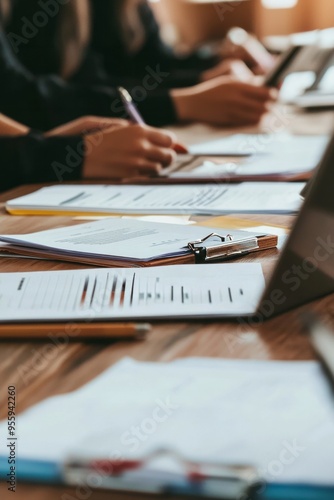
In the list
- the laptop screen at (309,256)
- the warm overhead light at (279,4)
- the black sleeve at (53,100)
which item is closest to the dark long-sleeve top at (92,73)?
the black sleeve at (53,100)

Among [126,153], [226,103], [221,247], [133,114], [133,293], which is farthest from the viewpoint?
[226,103]

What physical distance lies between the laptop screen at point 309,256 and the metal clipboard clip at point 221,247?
138mm

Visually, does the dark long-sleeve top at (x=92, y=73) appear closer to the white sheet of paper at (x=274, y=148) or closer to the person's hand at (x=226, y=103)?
the person's hand at (x=226, y=103)

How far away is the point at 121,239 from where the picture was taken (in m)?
0.85

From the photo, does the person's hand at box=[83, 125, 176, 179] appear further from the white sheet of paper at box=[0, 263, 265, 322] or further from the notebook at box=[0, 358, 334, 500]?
the notebook at box=[0, 358, 334, 500]

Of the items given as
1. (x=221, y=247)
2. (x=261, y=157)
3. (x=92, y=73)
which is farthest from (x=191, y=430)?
(x=92, y=73)

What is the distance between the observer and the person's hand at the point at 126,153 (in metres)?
1.29

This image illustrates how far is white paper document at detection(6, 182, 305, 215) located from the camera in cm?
102

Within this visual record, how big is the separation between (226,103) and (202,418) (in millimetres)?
1505

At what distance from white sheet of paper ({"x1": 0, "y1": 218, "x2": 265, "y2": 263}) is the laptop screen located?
0.57 feet

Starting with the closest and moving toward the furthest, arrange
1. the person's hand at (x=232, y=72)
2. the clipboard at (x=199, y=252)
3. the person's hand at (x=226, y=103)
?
the clipboard at (x=199, y=252) → the person's hand at (x=226, y=103) → the person's hand at (x=232, y=72)

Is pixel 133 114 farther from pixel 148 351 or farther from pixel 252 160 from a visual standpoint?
pixel 148 351

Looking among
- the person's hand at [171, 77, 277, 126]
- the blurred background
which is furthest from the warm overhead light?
the person's hand at [171, 77, 277, 126]

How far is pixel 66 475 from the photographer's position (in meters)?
0.41
